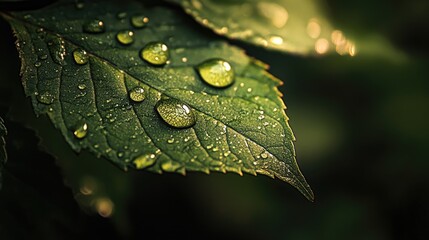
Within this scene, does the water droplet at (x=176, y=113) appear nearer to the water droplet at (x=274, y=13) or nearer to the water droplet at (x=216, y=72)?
the water droplet at (x=216, y=72)

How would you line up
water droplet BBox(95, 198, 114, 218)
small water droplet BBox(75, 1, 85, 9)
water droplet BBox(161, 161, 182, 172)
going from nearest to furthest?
water droplet BBox(161, 161, 182, 172) → small water droplet BBox(75, 1, 85, 9) → water droplet BBox(95, 198, 114, 218)

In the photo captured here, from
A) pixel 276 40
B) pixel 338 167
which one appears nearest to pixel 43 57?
pixel 276 40

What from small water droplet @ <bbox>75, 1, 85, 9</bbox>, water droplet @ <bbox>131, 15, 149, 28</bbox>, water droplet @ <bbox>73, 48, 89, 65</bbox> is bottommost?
water droplet @ <bbox>73, 48, 89, 65</bbox>

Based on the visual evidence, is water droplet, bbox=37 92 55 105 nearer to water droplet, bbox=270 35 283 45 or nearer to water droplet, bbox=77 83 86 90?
water droplet, bbox=77 83 86 90

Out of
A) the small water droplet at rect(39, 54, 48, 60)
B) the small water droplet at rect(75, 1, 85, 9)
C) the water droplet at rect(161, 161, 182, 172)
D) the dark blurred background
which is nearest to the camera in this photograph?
the water droplet at rect(161, 161, 182, 172)

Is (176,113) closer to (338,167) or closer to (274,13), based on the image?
(274,13)

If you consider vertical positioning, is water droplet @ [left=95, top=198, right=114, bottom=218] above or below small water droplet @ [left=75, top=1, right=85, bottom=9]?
below

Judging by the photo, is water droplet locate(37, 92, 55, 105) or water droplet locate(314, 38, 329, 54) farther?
water droplet locate(314, 38, 329, 54)

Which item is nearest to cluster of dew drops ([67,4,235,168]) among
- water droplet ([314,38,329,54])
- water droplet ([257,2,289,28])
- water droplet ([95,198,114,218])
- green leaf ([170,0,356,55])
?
green leaf ([170,0,356,55])
